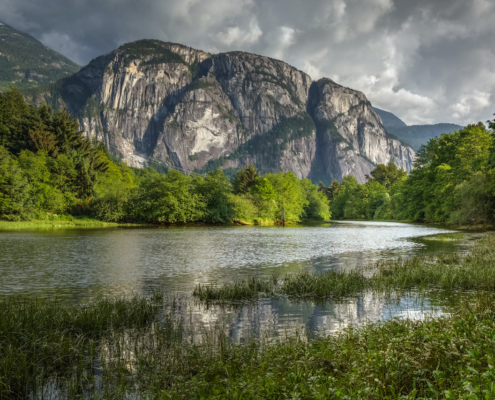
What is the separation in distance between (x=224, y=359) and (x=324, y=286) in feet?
22.0

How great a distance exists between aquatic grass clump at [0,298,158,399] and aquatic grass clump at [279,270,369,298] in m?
4.94

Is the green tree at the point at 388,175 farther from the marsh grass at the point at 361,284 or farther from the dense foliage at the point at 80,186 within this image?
the marsh grass at the point at 361,284

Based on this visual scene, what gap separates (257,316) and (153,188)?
62681 mm

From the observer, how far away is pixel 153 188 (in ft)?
226

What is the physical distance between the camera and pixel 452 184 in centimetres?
5625

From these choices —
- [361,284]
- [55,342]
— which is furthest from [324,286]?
[55,342]

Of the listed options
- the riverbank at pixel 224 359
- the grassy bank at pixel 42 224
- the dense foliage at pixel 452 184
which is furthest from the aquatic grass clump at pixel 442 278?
the grassy bank at pixel 42 224

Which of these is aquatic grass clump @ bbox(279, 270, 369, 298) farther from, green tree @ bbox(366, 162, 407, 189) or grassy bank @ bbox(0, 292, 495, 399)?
green tree @ bbox(366, 162, 407, 189)

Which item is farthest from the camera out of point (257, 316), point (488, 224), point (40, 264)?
point (488, 224)

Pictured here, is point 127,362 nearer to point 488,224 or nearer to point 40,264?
point 40,264

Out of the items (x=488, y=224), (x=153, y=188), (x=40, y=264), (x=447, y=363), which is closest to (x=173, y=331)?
(x=447, y=363)

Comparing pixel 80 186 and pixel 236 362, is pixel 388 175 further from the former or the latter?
pixel 236 362

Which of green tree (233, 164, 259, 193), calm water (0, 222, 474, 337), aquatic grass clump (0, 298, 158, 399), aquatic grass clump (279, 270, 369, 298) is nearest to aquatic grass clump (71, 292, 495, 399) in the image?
aquatic grass clump (0, 298, 158, 399)

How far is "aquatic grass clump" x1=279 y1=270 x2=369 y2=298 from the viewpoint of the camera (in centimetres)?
1175
